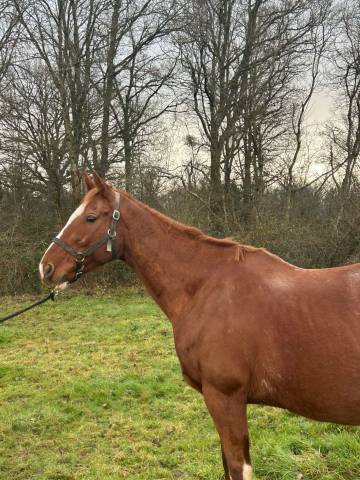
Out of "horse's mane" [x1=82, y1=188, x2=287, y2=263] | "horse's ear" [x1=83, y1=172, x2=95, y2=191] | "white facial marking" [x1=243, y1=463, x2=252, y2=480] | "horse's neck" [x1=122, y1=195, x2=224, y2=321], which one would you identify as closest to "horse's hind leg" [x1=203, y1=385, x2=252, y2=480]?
"white facial marking" [x1=243, y1=463, x2=252, y2=480]

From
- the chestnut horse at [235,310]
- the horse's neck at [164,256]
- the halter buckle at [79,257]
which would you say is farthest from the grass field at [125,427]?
the halter buckle at [79,257]

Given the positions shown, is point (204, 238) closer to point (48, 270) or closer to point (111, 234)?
point (111, 234)

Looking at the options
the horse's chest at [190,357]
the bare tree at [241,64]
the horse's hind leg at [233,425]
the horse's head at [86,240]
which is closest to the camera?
the horse's hind leg at [233,425]

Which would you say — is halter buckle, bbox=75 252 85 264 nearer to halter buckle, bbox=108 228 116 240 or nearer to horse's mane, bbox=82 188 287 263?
halter buckle, bbox=108 228 116 240

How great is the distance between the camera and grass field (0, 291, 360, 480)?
4.07 meters

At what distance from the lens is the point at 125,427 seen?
5.15 meters

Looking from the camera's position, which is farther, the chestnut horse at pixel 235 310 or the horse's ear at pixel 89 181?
the horse's ear at pixel 89 181

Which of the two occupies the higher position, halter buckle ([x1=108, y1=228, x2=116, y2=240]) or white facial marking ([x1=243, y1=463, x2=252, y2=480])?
halter buckle ([x1=108, y1=228, x2=116, y2=240])

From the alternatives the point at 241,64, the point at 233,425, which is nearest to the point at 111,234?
the point at 233,425

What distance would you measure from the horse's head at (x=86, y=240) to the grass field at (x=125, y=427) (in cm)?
215

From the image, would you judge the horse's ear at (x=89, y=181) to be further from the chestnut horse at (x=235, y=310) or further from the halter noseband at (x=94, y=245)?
the halter noseband at (x=94, y=245)

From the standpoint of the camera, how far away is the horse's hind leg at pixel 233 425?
2.89 metres

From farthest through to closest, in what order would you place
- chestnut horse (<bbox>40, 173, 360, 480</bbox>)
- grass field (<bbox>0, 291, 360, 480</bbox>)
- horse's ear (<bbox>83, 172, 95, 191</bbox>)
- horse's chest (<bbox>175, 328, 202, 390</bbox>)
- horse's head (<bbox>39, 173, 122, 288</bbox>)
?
1. grass field (<bbox>0, 291, 360, 480</bbox>)
2. horse's ear (<bbox>83, 172, 95, 191</bbox>)
3. horse's head (<bbox>39, 173, 122, 288</bbox>)
4. horse's chest (<bbox>175, 328, 202, 390</bbox>)
5. chestnut horse (<bbox>40, 173, 360, 480</bbox>)

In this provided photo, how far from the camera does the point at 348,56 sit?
770 inches
